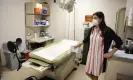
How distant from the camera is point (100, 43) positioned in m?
2.04

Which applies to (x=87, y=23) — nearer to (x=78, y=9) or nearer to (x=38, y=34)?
(x=78, y=9)

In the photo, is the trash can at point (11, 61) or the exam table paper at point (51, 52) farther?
the trash can at point (11, 61)

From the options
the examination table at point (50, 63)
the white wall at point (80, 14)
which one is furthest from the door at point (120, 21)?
the examination table at point (50, 63)

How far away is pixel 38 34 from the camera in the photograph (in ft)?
15.5

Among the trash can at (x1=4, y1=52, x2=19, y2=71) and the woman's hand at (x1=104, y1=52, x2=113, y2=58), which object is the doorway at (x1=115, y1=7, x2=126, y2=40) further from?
the trash can at (x1=4, y1=52, x2=19, y2=71)

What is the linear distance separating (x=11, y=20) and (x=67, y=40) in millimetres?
1699

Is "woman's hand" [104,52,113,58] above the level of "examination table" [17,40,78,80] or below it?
above

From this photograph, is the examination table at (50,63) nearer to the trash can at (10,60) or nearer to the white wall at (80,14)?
the trash can at (10,60)

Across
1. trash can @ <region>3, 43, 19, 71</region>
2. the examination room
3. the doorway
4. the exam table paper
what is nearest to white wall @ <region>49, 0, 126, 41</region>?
the examination room

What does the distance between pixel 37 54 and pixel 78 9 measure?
239 centimetres

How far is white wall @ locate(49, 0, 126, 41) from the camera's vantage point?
12.4 ft

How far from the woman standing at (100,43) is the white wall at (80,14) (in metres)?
1.91

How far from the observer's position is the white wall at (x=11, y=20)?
346 cm

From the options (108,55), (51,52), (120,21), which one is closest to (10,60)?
(51,52)
